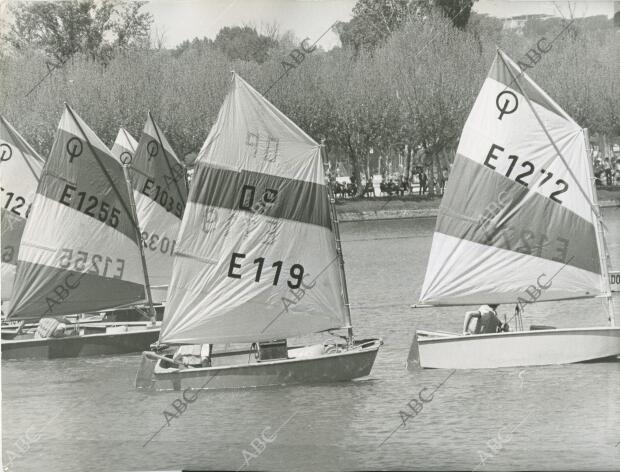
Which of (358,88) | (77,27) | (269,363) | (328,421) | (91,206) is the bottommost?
(328,421)

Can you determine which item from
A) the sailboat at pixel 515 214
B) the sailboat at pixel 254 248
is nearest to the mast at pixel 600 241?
the sailboat at pixel 515 214

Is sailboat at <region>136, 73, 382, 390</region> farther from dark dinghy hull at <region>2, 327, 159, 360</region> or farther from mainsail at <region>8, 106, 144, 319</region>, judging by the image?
mainsail at <region>8, 106, 144, 319</region>

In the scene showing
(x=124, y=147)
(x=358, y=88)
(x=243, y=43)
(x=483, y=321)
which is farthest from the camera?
(x=243, y=43)

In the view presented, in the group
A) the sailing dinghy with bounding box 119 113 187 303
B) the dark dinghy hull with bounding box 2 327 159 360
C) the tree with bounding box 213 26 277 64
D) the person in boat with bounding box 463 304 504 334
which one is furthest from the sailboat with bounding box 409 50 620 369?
the tree with bounding box 213 26 277 64

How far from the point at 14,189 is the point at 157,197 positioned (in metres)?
5.89

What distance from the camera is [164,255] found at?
146ft

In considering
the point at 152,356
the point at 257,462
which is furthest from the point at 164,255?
the point at 257,462

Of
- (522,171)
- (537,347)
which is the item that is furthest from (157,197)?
(537,347)

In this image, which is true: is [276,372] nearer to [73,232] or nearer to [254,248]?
[254,248]

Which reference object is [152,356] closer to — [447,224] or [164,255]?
[447,224]

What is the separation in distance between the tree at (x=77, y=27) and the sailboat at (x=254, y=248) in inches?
1897

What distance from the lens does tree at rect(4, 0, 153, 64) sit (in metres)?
80.4

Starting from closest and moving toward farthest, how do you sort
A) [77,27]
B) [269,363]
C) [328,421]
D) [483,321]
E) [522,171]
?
[328,421] → [269,363] → [483,321] → [522,171] → [77,27]

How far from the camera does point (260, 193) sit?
2883 centimetres
